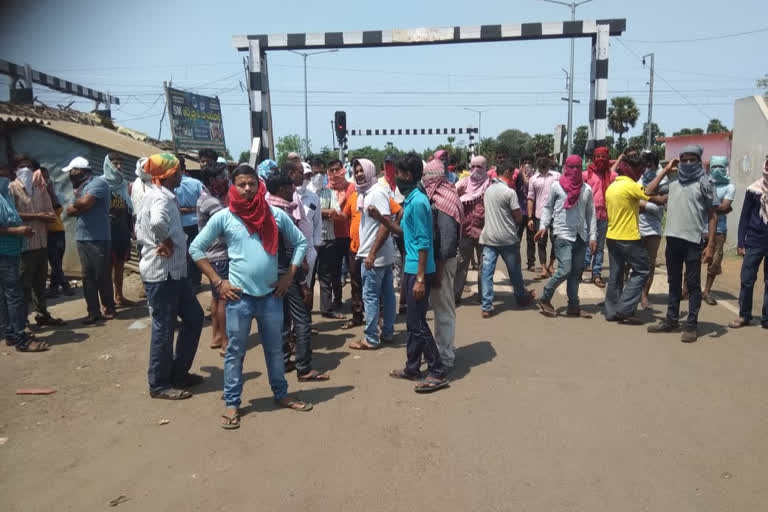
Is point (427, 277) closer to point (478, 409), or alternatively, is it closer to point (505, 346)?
point (478, 409)

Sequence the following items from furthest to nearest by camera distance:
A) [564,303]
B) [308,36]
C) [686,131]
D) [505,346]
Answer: [686,131]
[308,36]
[564,303]
[505,346]

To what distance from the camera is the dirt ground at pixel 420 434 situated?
3.23 meters

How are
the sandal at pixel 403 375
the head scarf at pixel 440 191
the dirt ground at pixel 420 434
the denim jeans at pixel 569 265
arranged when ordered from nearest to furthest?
1. the dirt ground at pixel 420 434
2. the head scarf at pixel 440 191
3. the sandal at pixel 403 375
4. the denim jeans at pixel 569 265

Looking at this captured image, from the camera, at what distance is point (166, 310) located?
15.1ft

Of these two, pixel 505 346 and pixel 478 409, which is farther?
pixel 505 346

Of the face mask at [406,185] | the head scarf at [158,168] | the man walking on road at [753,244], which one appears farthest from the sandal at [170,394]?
the man walking on road at [753,244]

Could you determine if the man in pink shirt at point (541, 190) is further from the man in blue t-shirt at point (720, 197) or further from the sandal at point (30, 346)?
the sandal at point (30, 346)

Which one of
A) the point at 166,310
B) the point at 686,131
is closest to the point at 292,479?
the point at 166,310

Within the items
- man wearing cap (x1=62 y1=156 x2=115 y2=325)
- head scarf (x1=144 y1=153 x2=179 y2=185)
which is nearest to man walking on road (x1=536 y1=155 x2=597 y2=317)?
head scarf (x1=144 y1=153 x2=179 y2=185)

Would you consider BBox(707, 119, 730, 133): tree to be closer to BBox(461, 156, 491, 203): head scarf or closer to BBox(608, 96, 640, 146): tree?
BBox(608, 96, 640, 146): tree

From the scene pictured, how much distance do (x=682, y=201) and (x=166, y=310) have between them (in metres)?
5.18

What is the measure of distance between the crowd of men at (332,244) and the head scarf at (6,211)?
0.04ft

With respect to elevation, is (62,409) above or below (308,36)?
below

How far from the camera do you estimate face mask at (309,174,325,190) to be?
7098 millimetres
